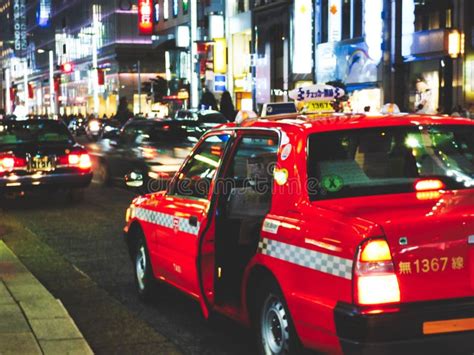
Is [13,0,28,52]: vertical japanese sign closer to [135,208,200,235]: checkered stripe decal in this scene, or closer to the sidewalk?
the sidewalk

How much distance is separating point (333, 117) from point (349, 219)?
1.40 metres

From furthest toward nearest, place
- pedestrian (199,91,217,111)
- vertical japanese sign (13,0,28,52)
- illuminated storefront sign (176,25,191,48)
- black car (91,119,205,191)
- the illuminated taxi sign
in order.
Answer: vertical japanese sign (13,0,28,52)
illuminated storefront sign (176,25,191,48)
pedestrian (199,91,217,111)
black car (91,119,205,191)
the illuminated taxi sign

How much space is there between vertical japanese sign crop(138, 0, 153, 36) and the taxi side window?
2459 inches

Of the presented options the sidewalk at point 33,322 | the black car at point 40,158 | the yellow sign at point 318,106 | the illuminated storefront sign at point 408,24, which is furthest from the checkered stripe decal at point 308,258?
the illuminated storefront sign at point 408,24

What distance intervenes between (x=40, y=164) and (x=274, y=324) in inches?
451

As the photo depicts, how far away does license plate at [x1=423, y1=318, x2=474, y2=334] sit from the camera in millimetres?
4711

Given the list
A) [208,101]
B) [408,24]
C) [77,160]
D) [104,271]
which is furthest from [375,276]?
[208,101]

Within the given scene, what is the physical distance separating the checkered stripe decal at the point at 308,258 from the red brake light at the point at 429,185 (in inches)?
34.7

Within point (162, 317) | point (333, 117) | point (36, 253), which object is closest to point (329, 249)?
point (333, 117)

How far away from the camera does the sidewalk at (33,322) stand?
6.37 m

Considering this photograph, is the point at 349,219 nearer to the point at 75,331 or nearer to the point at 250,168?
the point at 250,168

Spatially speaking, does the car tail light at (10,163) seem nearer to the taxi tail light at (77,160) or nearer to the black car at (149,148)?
the taxi tail light at (77,160)

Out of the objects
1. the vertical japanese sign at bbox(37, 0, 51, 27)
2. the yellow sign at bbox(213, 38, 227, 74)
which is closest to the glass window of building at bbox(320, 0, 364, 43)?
the yellow sign at bbox(213, 38, 227, 74)

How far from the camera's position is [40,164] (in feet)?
53.4
